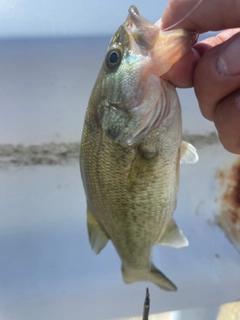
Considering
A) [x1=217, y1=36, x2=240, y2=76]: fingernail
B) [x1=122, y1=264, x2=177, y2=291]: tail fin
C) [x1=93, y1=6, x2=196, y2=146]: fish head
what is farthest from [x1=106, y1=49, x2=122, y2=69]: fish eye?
[x1=122, y1=264, x2=177, y2=291]: tail fin

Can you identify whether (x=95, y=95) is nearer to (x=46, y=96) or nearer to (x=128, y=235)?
(x=128, y=235)

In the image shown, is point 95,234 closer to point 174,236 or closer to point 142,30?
point 174,236

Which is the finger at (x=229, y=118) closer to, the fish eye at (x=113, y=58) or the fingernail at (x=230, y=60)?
the fingernail at (x=230, y=60)

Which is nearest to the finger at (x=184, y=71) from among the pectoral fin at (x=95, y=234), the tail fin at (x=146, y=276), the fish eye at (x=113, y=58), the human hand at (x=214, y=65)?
the human hand at (x=214, y=65)

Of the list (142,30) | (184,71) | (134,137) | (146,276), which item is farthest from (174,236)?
(142,30)

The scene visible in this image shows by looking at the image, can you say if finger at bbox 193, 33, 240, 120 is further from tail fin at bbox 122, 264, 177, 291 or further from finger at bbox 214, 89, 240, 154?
tail fin at bbox 122, 264, 177, 291

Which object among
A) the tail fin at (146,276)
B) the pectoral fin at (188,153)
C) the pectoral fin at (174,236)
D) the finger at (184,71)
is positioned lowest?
the tail fin at (146,276)

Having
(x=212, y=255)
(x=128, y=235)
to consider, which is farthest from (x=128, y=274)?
(x=212, y=255)
